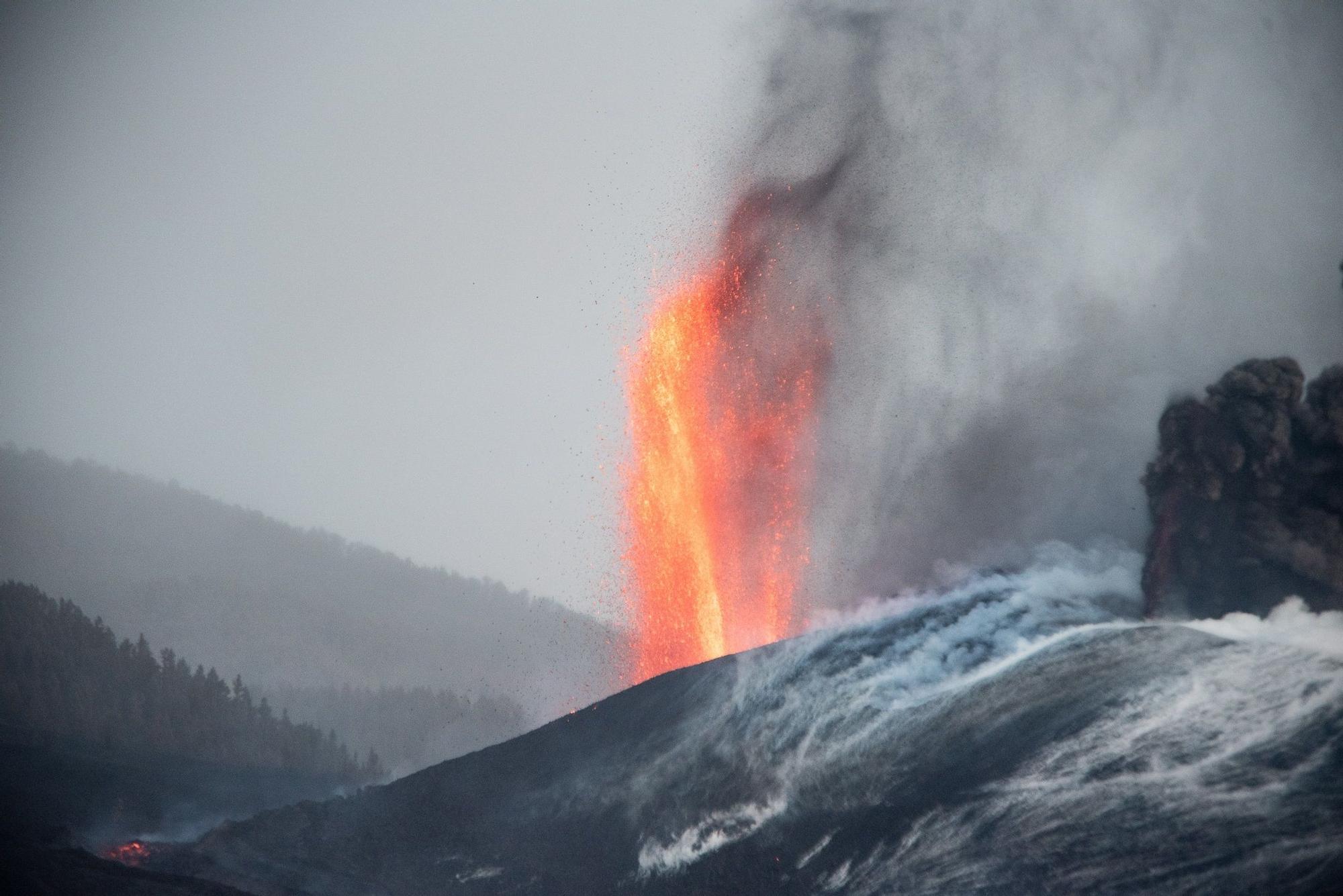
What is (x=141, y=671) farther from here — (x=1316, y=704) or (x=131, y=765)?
(x=1316, y=704)

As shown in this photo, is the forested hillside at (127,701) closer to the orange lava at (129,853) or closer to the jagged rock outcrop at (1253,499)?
the orange lava at (129,853)

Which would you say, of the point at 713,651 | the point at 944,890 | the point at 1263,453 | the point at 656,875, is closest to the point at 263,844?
the point at 656,875

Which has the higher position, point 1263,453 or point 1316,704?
point 1263,453

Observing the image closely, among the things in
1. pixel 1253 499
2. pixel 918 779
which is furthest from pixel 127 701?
pixel 1253 499

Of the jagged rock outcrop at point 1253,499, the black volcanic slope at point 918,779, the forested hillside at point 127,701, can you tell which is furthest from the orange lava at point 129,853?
the forested hillside at point 127,701

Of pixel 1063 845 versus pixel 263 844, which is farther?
pixel 263 844

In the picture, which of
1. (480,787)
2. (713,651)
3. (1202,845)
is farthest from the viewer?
(713,651)

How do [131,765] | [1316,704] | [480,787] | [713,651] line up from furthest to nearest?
[131,765] → [713,651] → [480,787] → [1316,704]
